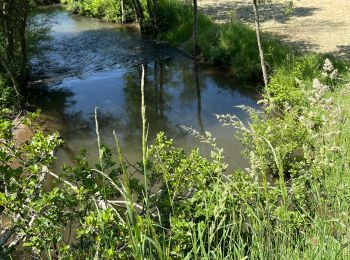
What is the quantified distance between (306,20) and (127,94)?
10173 mm

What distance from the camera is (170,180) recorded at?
4352mm

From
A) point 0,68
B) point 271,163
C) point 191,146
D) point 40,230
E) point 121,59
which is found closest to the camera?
point 40,230

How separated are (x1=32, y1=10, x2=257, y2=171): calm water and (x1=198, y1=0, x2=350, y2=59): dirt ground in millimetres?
3576

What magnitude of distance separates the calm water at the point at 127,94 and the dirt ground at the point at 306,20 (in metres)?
3.58

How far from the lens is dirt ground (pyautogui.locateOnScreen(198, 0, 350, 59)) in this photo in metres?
15.7

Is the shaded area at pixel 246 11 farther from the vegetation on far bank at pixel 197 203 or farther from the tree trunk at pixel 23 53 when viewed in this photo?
the vegetation on far bank at pixel 197 203

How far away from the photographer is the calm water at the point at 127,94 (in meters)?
11.5

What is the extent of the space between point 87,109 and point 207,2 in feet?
47.9

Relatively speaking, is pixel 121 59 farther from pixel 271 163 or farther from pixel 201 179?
pixel 201 179

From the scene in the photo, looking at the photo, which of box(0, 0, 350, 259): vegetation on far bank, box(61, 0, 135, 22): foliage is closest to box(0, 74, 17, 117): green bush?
box(0, 0, 350, 259): vegetation on far bank

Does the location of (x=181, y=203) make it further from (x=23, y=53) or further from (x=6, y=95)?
(x=23, y=53)

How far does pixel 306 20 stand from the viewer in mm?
19656

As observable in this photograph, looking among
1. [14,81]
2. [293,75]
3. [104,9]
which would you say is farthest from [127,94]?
[104,9]

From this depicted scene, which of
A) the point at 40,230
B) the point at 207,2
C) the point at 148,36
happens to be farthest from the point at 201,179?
the point at 207,2
